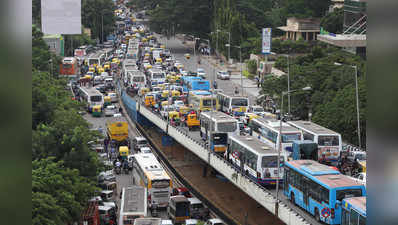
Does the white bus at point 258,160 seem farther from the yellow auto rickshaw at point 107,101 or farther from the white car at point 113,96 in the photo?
the white car at point 113,96

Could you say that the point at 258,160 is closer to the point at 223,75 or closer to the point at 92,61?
the point at 223,75

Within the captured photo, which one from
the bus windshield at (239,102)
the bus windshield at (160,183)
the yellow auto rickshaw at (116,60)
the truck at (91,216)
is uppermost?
the yellow auto rickshaw at (116,60)

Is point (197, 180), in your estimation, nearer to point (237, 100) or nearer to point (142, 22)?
point (237, 100)

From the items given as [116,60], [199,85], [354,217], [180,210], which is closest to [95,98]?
[199,85]

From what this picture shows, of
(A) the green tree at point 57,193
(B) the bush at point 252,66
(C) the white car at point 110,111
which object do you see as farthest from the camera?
(B) the bush at point 252,66

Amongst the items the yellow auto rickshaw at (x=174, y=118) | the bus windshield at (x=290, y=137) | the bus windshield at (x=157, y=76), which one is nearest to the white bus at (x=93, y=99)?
the yellow auto rickshaw at (x=174, y=118)
